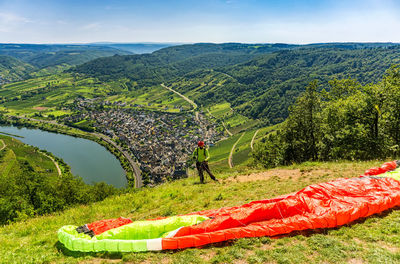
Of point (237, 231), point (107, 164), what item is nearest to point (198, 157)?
→ point (237, 231)

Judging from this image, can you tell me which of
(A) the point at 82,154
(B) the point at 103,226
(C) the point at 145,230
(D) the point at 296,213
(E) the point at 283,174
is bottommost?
(A) the point at 82,154

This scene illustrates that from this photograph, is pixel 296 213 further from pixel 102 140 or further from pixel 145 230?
pixel 102 140

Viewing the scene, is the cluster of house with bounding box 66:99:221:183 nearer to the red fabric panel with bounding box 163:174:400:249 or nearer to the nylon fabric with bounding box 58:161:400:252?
the nylon fabric with bounding box 58:161:400:252

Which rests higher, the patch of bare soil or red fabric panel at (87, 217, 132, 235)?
red fabric panel at (87, 217, 132, 235)

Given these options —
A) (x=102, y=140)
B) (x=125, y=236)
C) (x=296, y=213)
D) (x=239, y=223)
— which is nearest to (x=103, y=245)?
(x=125, y=236)

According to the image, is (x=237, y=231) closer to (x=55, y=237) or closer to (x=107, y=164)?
(x=55, y=237)

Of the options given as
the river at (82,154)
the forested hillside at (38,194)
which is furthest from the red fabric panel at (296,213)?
the river at (82,154)

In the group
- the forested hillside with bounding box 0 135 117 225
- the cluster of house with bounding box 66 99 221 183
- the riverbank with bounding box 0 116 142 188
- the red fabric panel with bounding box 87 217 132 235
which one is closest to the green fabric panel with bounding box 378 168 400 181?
the red fabric panel with bounding box 87 217 132 235
